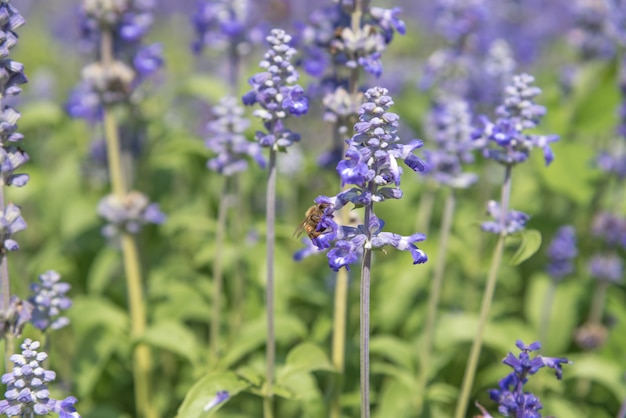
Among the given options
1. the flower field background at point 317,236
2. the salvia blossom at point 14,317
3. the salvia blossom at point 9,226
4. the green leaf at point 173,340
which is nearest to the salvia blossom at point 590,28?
the flower field background at point 317,236

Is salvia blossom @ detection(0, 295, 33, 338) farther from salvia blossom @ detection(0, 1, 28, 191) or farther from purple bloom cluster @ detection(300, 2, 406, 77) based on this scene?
purple bloom cluster @ detection(300, 2, 406, 77)

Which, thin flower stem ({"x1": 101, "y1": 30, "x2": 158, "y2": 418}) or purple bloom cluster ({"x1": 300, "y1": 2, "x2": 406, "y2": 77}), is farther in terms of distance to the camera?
thin flower stem ({"x1": 101, "y1": 30, "x2": 158, "y2": 418})

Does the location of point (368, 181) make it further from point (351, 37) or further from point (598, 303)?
point (598, 303)

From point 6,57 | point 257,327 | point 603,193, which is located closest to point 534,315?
point 603,193

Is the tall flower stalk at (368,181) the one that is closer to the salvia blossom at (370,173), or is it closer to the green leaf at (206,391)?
the salvia blossom at (370,173)

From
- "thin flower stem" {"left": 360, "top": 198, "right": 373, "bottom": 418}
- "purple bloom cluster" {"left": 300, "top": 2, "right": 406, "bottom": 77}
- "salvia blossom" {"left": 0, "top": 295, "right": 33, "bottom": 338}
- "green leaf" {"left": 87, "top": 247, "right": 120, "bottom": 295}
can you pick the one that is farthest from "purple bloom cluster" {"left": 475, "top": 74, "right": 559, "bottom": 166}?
"green leaf" {"left": 87, "top": 247, "right": 120, "bottom": 295}

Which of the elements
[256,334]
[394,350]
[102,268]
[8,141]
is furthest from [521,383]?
[102,268]

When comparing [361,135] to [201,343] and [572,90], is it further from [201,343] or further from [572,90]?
[572,90]

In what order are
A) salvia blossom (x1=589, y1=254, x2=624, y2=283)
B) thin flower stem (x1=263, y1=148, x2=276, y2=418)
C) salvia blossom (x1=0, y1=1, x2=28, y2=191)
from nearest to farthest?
salvia blossom (x1=0, y1=1, x2=28, y2=191) → thin flower stem (x1=263, y1=148, x2=276, y2=418) → salvia blossom (x1=589, y1=254, x2=624, y2=283)
